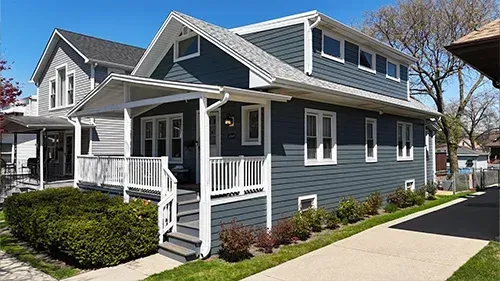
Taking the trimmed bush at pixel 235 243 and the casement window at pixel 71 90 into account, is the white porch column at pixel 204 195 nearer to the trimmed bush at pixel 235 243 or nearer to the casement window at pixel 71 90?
the trimmed bush at pixel 235 243

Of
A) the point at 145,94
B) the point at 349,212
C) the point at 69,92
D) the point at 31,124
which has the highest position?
the point at 69,92

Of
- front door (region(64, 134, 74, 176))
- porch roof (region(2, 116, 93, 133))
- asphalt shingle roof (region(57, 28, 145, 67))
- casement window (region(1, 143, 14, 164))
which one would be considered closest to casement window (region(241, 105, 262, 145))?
porch roof (region(2, 116, 93, 133))

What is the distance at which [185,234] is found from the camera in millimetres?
7406

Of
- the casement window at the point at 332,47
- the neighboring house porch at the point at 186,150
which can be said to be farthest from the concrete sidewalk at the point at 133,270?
the casement window at the point at 332,47

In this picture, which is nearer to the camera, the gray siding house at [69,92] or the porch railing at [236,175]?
the porch railing at [236,175]

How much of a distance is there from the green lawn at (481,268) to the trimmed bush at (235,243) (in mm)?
3341

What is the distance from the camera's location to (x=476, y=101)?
44.8 m

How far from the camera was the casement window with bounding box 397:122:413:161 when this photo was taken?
574 inches

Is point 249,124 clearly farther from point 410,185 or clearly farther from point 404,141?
point 410,185

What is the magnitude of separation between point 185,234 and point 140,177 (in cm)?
208

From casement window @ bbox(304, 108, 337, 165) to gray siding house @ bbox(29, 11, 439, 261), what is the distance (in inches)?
1.1

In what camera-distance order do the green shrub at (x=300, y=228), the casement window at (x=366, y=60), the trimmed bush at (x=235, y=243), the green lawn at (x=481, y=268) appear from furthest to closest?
the casement window at (x=366, y=60)
the green shrub at (x=300, y=228)
the trimmed bush at (x=235, y=243)
the green lawn at (x=481, y=268)

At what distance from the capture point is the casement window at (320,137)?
9.77m

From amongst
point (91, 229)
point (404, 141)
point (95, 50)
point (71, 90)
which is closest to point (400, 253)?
point (91, 229)
